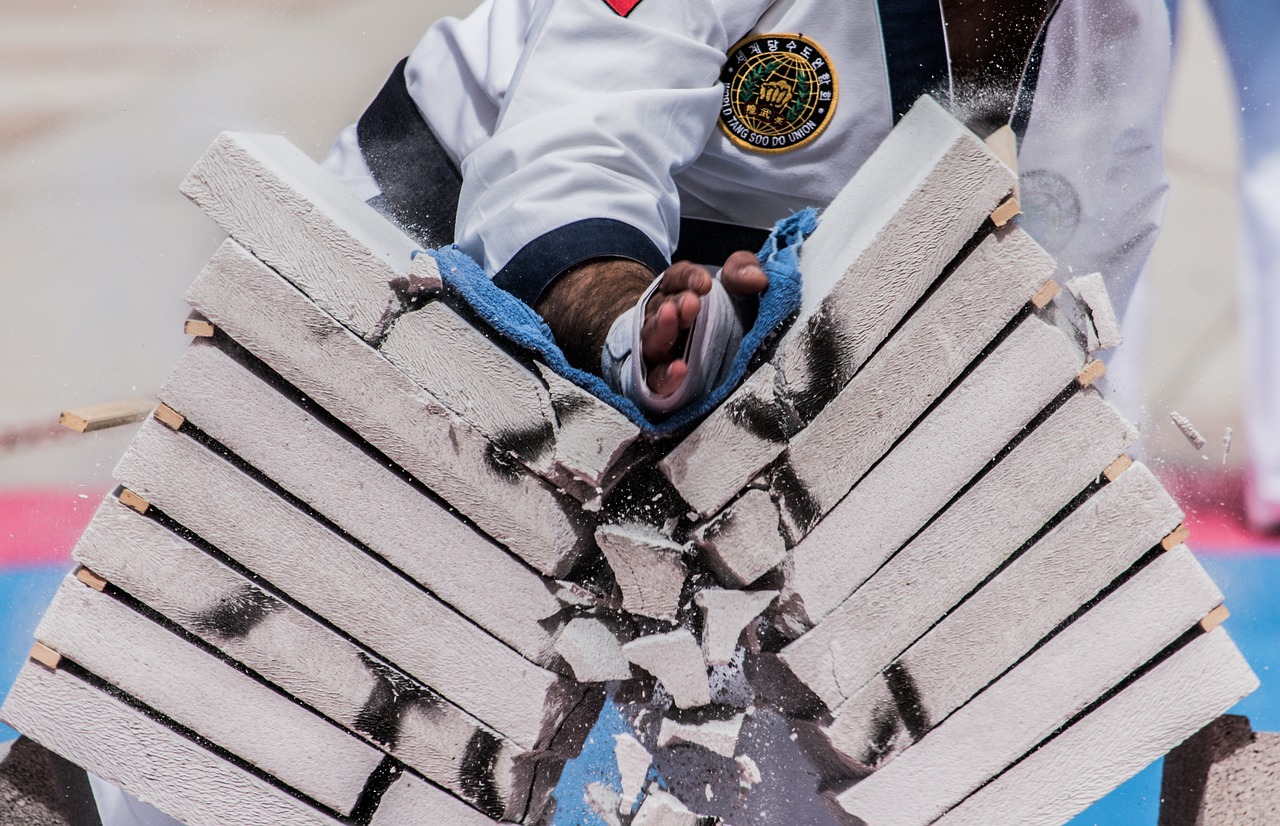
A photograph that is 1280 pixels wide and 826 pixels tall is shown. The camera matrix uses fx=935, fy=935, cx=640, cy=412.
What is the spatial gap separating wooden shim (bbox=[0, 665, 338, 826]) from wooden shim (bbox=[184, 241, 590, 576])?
41 centimetres

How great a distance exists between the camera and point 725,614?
40.9 inches

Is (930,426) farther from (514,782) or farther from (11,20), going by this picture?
(11,20)

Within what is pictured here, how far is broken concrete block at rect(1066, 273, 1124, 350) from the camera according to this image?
979 mm

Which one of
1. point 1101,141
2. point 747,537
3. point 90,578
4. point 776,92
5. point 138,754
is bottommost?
point 138,754

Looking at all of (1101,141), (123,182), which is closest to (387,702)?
(1101,141)

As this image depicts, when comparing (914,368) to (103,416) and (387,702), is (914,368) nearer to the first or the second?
(387,702)

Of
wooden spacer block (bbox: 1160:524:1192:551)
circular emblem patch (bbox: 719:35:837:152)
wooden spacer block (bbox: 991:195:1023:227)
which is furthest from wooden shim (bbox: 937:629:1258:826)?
circular emblem patch (bbox: 719:35:837:152)

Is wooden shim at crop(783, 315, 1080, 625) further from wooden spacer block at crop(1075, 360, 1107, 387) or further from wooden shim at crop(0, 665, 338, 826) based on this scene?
wooden shim at crop(0, 665, 338, 826)

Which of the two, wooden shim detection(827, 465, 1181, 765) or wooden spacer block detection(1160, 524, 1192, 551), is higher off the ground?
wooden spacer block detection(1160, 524, 1192, 551)

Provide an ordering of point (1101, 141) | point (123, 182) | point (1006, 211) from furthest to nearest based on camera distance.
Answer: point (123, 182) < point (1101, 141) < point (1006, 211)

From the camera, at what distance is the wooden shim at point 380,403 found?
3.18 ft

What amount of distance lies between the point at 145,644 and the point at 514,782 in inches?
17.6

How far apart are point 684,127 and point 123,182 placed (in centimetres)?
135

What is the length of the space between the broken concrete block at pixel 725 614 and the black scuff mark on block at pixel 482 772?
279mm
